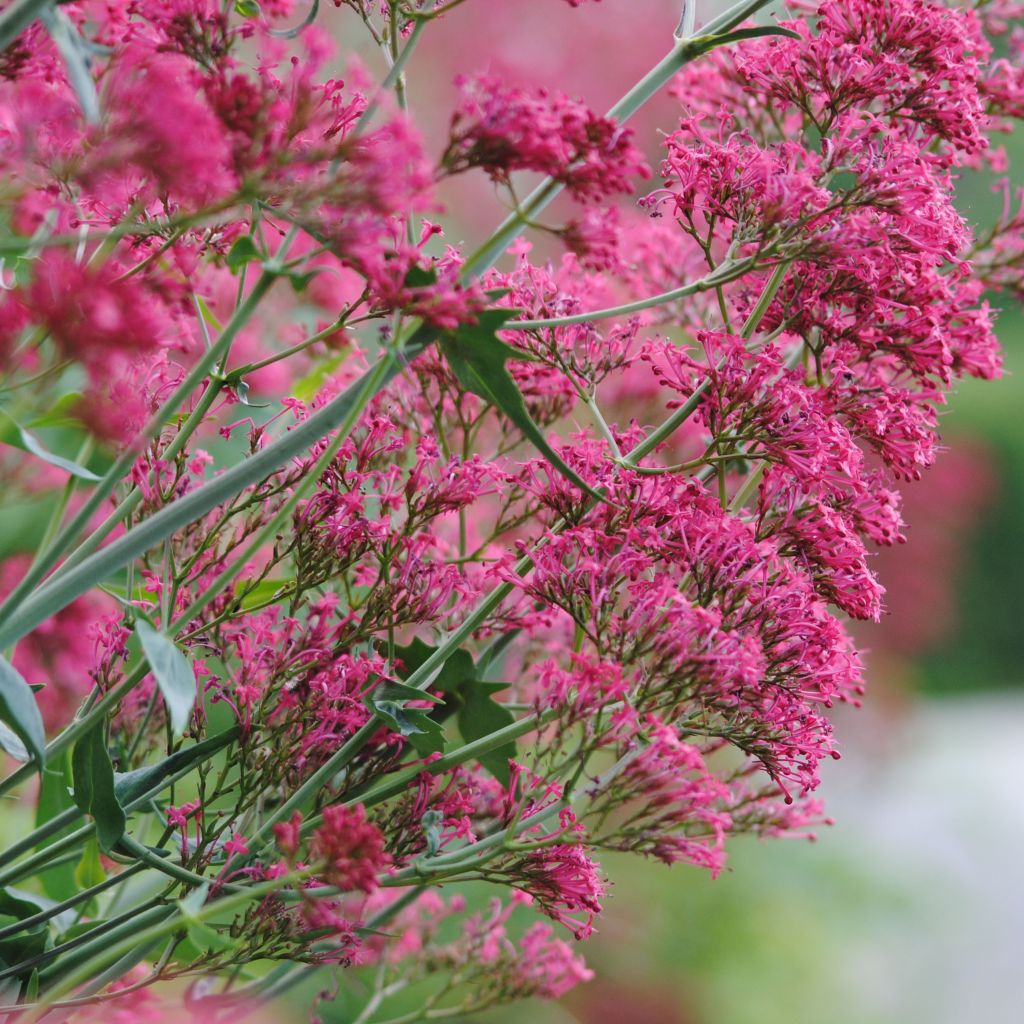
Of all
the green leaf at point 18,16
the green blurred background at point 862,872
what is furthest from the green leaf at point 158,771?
the green blurred background at point 862,872

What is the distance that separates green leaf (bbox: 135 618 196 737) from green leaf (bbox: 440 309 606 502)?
0.16 m

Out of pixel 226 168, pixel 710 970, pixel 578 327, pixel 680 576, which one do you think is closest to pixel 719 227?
pixel 578 327

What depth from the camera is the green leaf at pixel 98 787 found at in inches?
20.3

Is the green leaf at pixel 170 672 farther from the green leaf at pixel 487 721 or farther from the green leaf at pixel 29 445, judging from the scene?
the green leaf at pixel 487 721

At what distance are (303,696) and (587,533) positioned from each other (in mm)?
154

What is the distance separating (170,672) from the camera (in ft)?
1.47

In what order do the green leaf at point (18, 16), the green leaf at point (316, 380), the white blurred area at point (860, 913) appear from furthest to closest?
1. the white blurred area at point (860, 913)
2. the green leaf at point (316, 380)
3. the green leaf at point (18, 16)

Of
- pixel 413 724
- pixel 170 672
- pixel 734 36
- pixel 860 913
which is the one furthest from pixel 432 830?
pixel 860 913

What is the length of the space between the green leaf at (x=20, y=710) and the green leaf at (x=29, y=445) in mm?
79

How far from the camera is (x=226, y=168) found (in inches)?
16.4

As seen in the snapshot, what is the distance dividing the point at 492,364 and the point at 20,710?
0.22 metres

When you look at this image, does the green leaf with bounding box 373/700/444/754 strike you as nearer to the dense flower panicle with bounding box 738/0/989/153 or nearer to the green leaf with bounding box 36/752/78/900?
the green leaf with bounding box 36/752/78/900

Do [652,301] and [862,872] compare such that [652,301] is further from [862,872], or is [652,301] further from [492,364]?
[862,872]

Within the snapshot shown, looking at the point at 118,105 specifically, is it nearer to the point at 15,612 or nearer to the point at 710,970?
the point at 15,612
